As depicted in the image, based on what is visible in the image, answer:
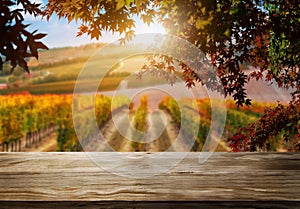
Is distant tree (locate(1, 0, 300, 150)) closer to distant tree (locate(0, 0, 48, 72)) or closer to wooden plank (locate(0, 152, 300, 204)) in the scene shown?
distant tree (locate(0, 0, 48, 72))

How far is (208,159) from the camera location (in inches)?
102

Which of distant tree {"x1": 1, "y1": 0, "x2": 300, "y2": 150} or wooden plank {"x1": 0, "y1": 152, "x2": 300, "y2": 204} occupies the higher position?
distant tree {"x1": 1, "y1": 0, "x2": 300, "y2": 150}

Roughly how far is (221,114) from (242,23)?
0.72 m

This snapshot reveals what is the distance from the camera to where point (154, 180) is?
1999 millimetres

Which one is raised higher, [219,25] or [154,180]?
[219,25]

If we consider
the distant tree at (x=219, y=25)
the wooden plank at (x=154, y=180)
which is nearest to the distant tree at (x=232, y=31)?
the distant tree at (x=219, y=25)

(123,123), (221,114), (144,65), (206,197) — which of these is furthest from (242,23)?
(123,123)

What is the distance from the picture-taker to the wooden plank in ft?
5.59

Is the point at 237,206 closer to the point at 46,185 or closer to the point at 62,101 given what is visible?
the point at 46,185

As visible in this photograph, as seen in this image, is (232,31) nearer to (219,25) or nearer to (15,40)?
(219,25)

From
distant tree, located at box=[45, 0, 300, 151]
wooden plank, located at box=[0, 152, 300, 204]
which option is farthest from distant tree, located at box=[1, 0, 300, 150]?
wooden plank, located at box=[0, 152, 300, 204]

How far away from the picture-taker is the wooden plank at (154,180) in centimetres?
171

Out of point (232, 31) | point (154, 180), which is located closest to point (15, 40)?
point (154, 180)

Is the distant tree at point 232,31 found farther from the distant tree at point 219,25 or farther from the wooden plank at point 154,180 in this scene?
the wooden plank at point 154,180
